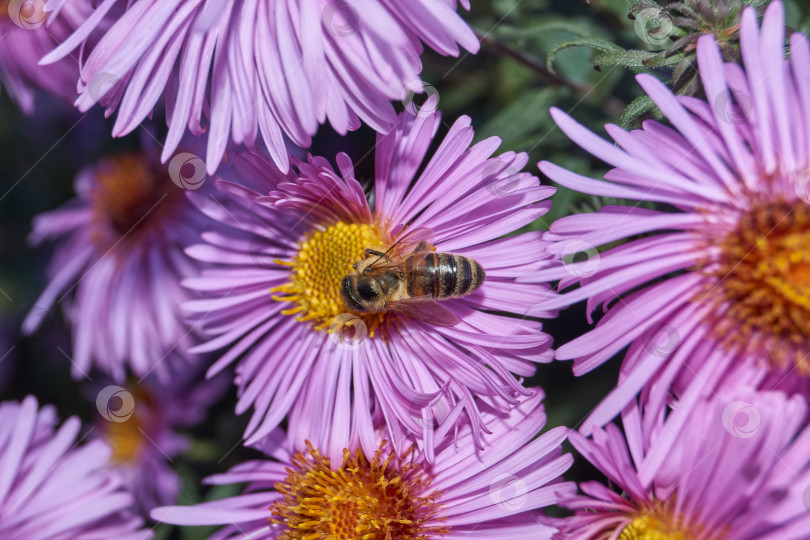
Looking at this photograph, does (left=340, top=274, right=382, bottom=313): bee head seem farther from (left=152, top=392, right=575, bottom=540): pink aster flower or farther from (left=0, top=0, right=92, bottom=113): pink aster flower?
(left=0, top=0, right=92, bottom=113): pink aster flower

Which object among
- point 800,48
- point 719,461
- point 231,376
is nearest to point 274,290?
point 231,376

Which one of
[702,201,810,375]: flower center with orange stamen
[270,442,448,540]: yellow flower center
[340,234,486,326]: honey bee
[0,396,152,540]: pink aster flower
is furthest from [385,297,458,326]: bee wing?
[0,396,152,540]: pink aster flower

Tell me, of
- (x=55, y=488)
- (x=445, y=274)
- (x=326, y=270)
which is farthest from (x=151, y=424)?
(x=445, y=274)

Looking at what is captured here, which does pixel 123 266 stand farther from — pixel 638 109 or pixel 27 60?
pixel 638 109

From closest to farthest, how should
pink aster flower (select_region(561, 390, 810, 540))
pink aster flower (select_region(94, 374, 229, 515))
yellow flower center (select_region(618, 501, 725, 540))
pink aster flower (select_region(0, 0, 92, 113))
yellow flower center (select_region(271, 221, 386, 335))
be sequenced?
pink aster flower (select_region(561, 390, 810, 540)), yellow flower center (select_region(618, 501, 725, 540)), yellow flower center (select_region(271, 221, 386, 335)), pink aster flower (select_region(0, 0, 92, 113)), pink aster flower (select_region(94, 374, 229, 515))

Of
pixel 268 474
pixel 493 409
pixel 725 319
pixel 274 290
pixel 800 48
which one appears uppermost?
pixel 800 48

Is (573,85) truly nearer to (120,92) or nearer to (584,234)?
(584,234)

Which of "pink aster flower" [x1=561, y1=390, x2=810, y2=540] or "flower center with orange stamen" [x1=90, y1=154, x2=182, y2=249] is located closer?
"pink aster flower" [x1=561, y1=390, x2=810, y2=540]
